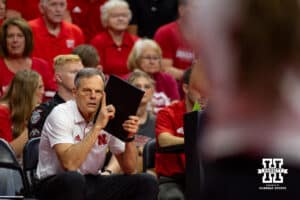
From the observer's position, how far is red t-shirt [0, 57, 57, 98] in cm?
814

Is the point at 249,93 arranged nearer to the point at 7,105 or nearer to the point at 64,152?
the point at 64,152

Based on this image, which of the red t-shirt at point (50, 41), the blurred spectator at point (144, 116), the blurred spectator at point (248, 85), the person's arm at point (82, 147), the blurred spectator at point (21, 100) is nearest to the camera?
the blurred spectator at point (248, 85)

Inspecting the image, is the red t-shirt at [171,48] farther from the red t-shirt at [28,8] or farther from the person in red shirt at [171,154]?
the person in red shirt at [171,154]

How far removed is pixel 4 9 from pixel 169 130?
3.15 metres

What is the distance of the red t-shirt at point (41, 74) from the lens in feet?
26.7

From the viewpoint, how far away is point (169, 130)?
6.92 meters

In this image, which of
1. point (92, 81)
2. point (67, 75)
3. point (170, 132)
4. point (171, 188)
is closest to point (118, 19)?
point (67, 75)

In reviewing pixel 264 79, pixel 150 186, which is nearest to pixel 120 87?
pixel 150 186

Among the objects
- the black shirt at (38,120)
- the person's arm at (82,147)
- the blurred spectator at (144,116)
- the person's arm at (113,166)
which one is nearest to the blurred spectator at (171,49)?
the blurred spectator at (144,116)

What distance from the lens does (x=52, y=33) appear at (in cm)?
924

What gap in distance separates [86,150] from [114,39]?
4.12 m

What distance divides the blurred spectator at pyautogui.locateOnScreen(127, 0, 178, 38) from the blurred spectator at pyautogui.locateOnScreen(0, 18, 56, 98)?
2.55m

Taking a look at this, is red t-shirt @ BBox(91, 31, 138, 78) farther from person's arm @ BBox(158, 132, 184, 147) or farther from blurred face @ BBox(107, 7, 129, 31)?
person's arm @ BBox(158, 132, 184, 147)

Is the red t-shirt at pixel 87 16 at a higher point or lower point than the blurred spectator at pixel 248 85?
higher
